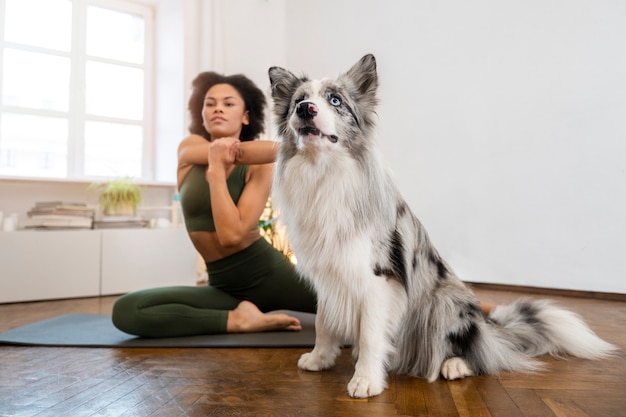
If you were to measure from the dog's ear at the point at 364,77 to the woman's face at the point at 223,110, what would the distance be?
3.12 ft

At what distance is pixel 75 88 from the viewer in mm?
5020

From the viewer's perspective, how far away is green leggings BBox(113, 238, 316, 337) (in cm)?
227

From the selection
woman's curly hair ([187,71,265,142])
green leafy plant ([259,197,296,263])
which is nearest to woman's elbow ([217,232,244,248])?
woman's curly hair ([187,71,265,142])

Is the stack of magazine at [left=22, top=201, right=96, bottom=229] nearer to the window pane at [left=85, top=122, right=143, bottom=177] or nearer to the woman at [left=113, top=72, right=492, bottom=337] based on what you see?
the window pane at [left=85, top=122, right=143, bottom=177]

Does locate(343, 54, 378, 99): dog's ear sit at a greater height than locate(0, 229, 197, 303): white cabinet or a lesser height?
greater

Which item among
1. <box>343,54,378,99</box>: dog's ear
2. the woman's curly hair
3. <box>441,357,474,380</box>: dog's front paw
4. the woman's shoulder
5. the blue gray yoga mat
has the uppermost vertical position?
the woman's curly hair

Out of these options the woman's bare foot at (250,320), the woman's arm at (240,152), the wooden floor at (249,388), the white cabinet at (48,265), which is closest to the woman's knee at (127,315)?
the wooden floor at (249,388)

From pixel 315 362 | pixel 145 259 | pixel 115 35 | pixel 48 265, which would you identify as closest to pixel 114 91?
pixel 115 35

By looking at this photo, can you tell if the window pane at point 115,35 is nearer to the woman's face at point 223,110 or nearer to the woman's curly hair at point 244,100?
the woman's curly hair at point 244,100

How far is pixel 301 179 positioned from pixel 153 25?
187 inches

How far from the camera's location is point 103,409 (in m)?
1.38

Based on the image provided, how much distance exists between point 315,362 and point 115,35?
4.86 m

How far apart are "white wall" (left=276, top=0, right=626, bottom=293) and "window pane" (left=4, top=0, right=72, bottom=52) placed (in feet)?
9.51

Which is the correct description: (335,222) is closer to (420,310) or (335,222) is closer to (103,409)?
(420,310)
